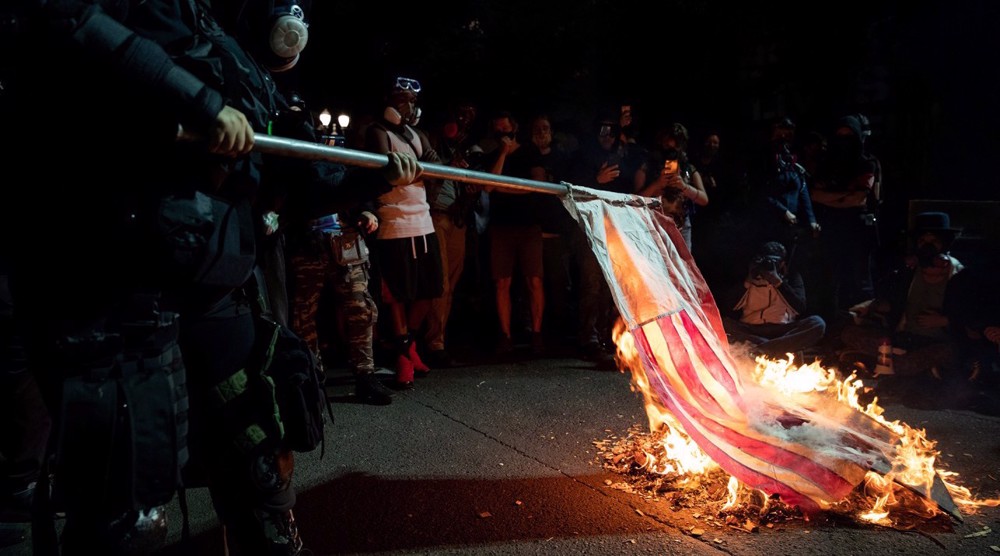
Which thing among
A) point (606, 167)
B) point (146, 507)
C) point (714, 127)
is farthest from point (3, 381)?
point (714, 127)

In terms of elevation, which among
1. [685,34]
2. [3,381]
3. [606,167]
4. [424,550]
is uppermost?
[685,34]

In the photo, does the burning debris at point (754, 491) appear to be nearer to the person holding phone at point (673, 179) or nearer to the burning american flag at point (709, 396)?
the burning american flag at point (709, 396)

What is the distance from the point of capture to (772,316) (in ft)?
23.6

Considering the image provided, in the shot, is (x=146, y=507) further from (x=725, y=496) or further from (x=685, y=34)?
(x=685, y=34)

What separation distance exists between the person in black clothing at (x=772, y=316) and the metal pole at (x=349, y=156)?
4112mm

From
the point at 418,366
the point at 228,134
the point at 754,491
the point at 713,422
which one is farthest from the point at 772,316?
the point at 228,134

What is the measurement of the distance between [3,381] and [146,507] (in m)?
1.58

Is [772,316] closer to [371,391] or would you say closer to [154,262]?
[371,391]

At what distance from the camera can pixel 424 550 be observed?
343 centimetres

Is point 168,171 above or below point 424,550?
above

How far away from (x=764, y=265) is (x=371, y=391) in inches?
152

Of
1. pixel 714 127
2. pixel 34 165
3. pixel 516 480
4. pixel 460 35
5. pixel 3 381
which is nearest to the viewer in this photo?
pixel 34 165

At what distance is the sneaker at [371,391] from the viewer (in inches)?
227

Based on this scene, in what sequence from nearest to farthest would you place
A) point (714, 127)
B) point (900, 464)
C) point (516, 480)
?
1. point (900, 464)
2. point (516, 480)
3. point (714, 127)
